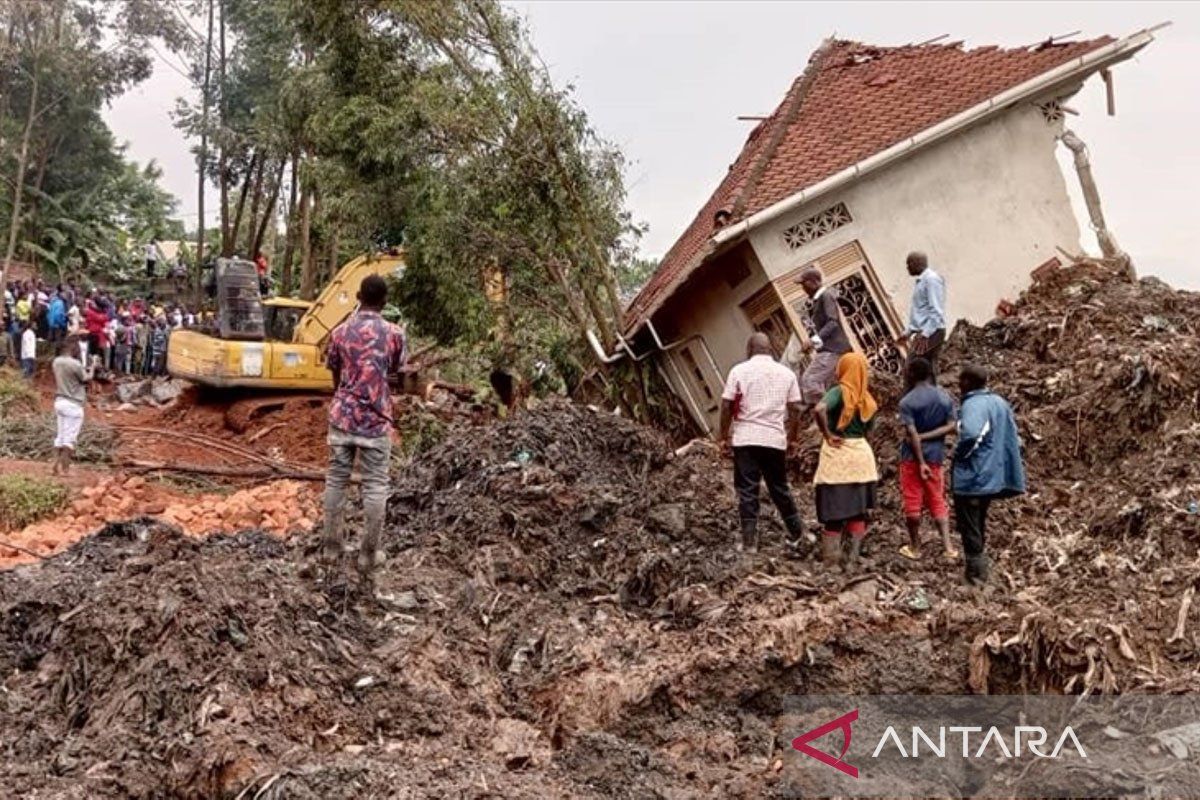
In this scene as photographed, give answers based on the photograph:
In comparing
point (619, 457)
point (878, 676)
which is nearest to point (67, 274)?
point (619, 457)

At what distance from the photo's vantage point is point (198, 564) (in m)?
6.50

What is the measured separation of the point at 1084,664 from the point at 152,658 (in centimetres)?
450

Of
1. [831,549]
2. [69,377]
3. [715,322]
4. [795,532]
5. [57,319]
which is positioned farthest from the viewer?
[57,319]

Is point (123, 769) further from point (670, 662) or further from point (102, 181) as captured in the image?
point (102, 181)

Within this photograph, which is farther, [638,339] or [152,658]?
[638,339]

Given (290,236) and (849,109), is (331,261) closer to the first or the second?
(290,236)

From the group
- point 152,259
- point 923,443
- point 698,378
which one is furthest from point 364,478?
point 152,259

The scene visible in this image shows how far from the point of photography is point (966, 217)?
1341cm

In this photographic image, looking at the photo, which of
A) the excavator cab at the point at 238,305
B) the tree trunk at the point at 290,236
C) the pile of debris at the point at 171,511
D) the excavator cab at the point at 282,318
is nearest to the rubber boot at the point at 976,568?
the pile of debris at the point at 171,511

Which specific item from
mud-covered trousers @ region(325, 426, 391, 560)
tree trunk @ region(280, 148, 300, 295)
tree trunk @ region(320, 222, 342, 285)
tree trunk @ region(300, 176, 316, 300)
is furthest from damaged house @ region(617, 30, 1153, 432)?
tree trunk @ region(280, 148, 300, 295)

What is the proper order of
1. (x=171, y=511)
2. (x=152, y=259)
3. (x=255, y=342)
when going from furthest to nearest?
(x=152, y=259) → (x=255, y=342) → (x=171, y=511)

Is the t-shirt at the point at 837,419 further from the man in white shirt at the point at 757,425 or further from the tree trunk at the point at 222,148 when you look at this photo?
the tree trunk at the point at 222,148

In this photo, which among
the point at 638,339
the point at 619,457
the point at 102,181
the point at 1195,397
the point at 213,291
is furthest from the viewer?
the point at 102,181

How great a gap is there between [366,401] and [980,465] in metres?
3.61
